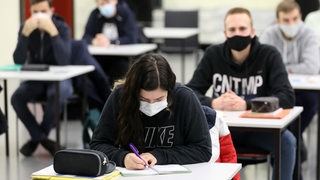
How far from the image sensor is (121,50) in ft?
24.2

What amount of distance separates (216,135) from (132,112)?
0.45m

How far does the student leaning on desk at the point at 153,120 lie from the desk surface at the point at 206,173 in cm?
8

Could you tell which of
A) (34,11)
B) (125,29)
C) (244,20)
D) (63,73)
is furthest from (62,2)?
(244,20)

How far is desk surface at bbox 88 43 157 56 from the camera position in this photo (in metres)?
7.20

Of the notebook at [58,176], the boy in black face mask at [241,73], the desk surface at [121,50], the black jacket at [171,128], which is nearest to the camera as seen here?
the notebook at [58,176]

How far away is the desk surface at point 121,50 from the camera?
720cm

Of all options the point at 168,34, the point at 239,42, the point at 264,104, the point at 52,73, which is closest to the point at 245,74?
the point at 239,42

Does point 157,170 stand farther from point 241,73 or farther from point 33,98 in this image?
point 33,98

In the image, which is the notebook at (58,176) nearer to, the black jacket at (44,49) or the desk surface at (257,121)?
the desk surface at (257,121)

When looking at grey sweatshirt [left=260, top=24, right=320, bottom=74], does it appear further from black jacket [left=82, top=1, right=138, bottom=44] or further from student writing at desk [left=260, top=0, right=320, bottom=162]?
black jacket [left=82, top=1, right=138, bottom=44]

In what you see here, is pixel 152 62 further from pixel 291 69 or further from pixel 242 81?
pixel 291 69

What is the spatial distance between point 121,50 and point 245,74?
2.87 meters

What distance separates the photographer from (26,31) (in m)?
6.35

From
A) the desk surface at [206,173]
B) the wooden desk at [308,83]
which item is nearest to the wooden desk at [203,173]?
the desk surface at [206,173]
